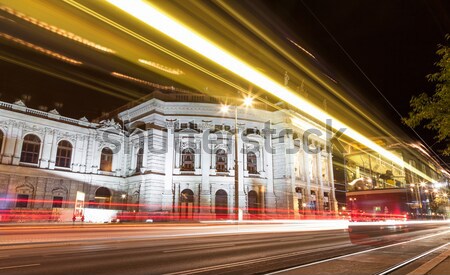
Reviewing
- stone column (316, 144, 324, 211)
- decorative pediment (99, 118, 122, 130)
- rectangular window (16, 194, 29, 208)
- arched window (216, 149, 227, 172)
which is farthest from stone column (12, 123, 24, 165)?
stone column (316, 144, 324, 211)

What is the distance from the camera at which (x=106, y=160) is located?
130 ft

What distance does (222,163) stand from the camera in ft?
134

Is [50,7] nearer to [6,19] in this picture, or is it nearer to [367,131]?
[6,19]

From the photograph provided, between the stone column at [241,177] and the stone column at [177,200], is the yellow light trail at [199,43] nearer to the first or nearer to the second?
the stone column at [241,177]

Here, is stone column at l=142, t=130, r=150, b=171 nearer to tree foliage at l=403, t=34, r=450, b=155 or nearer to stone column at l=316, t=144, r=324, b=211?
stone column at l=316, t=144, r=324, b=211

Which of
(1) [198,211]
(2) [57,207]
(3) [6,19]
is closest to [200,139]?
(1) [198,211]

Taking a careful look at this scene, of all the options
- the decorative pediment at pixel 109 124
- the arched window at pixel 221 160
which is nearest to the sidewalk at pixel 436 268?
the arched window at pixel 221 160

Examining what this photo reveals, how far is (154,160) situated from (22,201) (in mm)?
13968

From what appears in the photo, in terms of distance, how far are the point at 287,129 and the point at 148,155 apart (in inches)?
789

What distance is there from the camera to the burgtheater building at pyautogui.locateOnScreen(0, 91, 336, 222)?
32500mm

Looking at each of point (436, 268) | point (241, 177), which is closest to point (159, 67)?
point (241, 177)

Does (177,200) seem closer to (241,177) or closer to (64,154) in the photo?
(241,177)

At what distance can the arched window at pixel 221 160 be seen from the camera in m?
40.5

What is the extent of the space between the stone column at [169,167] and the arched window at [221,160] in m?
5.96
